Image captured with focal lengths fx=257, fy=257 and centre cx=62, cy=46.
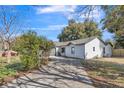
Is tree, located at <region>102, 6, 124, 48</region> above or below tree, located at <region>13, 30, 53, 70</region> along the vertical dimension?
above

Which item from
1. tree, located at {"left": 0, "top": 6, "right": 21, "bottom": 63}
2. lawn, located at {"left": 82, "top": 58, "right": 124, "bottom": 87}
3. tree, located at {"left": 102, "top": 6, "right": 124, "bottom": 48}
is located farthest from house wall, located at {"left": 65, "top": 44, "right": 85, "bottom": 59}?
tree, located at {"left": 0, "top": 6, "right": 21, "bottom": 63}

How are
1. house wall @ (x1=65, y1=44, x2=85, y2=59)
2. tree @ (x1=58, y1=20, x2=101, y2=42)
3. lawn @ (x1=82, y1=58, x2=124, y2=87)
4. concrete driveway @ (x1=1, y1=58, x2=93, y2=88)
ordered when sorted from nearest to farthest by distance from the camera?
concrete driveway @ (x1=1, y1=58, x2=93, y2=88) < lawn @ (x1=82, y1=58, x2=124, y2=87) < tree @ (x1=58, y1=20, x2=101, y2=42) < house wall @ (x1=65, y1=44, x2=85, y2=59)

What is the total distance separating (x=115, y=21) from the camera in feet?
28.8

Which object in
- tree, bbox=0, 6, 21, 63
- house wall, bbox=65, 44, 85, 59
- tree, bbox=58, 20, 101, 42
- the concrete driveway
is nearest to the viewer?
the concrete driveway

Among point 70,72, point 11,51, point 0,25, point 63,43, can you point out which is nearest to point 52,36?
point 63,43

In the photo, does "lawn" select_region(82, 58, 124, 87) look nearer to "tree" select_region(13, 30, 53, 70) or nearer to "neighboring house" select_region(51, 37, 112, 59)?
"neighboring house" select_region(51, 37, 112, 59)

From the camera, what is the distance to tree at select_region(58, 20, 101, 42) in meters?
8.34

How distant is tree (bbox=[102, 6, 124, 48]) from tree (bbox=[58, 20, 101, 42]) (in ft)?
1.32

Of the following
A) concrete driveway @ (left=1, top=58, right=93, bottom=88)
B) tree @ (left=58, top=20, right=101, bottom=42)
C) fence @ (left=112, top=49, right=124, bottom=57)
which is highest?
→ tree @ (left=58, top=20, right=101, bottom=42)

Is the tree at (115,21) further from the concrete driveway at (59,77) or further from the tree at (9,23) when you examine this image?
the tree at (9,23)
